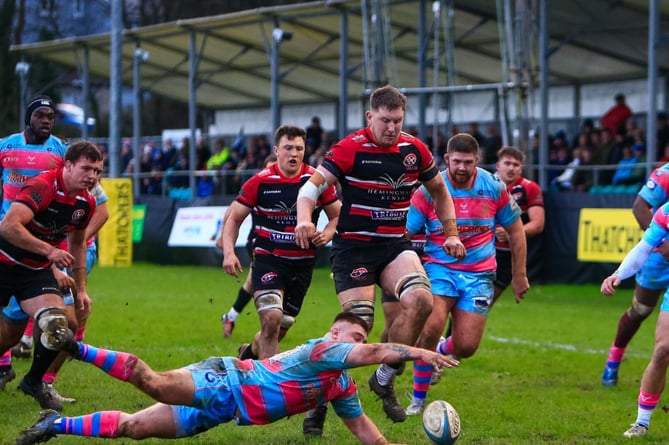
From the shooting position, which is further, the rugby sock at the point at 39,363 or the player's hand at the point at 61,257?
the rugby sock at the point at 39,363

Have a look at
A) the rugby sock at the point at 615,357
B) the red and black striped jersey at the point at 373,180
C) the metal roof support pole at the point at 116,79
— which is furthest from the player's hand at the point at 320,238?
the metal roof support pole at the point at 116,79

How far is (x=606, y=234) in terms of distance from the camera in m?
18.8

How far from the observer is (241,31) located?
27.4 meters

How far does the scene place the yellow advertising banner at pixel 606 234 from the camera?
18203mm

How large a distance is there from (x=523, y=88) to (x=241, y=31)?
9.68 meters

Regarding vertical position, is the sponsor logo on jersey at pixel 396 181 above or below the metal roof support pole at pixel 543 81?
below

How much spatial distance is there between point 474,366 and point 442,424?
514 centimetres

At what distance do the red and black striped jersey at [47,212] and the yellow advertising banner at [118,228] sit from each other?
16.1 meters

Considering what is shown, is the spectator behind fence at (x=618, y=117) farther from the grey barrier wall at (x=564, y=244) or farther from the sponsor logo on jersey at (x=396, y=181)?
the sponsor logo on jersey at (x=396, y=181)

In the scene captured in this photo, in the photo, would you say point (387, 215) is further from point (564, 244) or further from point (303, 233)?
point (564, 244)

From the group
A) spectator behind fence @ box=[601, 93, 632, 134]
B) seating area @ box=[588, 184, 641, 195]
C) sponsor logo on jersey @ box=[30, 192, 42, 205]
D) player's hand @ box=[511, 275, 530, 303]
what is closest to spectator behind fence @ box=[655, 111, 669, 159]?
spectator behind fence @ box=[601, 93, 632, 134]

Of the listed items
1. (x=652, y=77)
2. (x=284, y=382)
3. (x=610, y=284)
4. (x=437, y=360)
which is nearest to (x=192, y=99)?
(x=652, y=77)

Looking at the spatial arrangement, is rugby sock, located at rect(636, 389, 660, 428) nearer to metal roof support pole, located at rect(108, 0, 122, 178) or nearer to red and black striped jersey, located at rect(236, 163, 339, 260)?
red and black striped jersey, located at rect(236, 163, 339, 260)

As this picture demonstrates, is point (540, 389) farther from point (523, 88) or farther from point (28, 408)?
point (523, 88)
